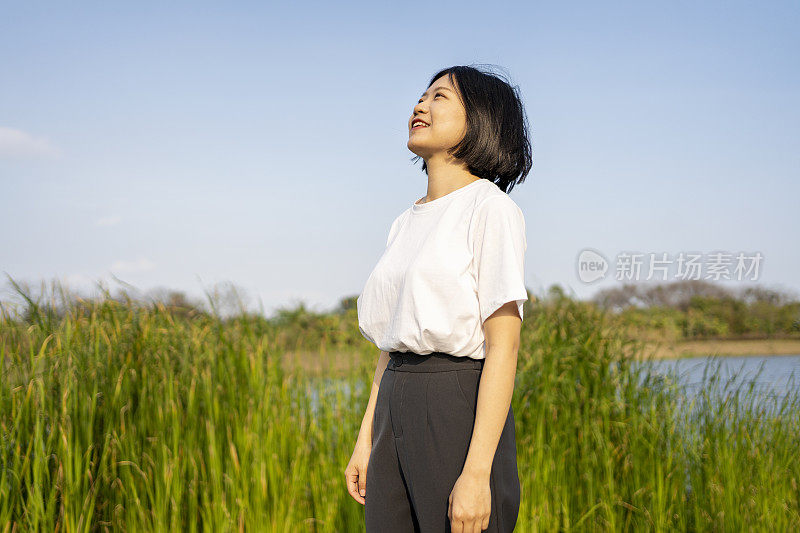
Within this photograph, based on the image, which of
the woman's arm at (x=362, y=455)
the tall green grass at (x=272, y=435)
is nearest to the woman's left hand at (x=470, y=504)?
the woman's arm at (x=362, y=455)

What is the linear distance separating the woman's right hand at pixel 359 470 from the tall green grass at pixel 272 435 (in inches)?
47.6

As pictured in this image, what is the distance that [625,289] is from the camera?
3707 millimetres

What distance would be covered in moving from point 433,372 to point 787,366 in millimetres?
2738

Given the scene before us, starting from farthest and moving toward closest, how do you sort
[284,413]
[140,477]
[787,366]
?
[787,366]
[284,413]
[140,477]

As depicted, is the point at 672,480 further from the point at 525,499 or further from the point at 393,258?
the point at 393,258

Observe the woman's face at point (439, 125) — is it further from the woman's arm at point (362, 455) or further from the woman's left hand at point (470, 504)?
the woman's left hand at point (470, 504)

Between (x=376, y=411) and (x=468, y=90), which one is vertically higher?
(x=468, y=90)

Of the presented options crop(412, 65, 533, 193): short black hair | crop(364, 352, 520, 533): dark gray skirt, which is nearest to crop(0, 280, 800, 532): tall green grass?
crop(364, 352, 520, 533): dark gray skirt

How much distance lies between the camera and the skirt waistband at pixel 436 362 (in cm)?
122

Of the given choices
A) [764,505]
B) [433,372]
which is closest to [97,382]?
[433,372]

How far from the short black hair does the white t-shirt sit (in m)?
0.08

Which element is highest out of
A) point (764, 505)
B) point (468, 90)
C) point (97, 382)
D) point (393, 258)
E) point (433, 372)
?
point (468, 90)

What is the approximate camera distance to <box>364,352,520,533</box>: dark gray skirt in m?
1.19

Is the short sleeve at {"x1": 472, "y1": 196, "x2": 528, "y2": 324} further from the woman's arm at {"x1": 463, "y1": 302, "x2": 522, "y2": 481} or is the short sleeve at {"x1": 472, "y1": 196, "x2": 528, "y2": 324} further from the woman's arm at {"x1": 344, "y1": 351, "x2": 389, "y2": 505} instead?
the woman's arm at {"x1": 344, "y1": 351, "x2": 389, "y2": 505}
